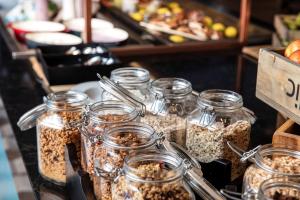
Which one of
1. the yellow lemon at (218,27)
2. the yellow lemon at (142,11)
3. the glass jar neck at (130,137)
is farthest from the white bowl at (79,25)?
the glass jar neck at (130,137)

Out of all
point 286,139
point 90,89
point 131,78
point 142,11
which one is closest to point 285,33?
point 142,11

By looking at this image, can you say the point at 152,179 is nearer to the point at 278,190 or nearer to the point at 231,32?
the point at 278,190

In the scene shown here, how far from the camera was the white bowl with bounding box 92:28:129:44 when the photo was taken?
191cm

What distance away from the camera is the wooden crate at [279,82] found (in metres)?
0.89

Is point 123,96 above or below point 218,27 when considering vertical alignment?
above

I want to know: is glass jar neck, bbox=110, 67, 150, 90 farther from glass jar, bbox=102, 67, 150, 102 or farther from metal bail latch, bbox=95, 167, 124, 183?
metal bail latch, bbox=95, 167, 124, 183

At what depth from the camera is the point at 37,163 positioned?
1.10 metres

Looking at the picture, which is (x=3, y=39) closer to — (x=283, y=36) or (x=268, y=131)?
(x=283, y=36)

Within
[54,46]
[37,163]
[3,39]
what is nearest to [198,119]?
[37,163]

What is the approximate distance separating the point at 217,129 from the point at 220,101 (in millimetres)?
69

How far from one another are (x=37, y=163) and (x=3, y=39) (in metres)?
1.17

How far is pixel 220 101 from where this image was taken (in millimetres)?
975

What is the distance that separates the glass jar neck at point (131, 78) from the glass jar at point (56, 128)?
0.09 metres

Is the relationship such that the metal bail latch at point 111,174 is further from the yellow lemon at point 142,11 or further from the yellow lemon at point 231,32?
the yellow lemon at point 142,11
